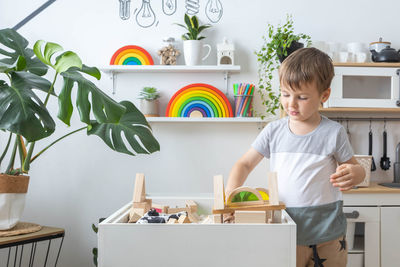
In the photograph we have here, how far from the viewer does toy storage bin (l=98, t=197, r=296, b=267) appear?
809 mm

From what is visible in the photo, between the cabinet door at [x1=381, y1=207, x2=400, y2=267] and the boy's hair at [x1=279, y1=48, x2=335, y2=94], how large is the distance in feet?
4.06

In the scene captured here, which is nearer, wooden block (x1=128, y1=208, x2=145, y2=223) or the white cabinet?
wooden block (x1=128, y1=208, x2=145, y2=223)

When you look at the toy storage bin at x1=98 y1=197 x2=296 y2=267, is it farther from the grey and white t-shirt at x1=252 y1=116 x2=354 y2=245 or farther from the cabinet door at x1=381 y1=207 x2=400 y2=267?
the cabinet door at x1=381 y1=207 x2=400 y2=267

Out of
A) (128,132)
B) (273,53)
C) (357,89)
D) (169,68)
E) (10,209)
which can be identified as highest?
(273,53)

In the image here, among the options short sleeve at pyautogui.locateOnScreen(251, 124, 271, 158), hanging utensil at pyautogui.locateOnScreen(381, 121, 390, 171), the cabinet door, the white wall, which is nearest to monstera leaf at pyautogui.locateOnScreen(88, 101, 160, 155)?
the white wall

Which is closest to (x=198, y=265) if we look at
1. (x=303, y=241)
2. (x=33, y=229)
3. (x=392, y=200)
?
(x=303, y=241)

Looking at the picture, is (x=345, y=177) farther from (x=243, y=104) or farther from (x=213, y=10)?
(x=213, y=10)

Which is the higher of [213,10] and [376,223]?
[213,10]

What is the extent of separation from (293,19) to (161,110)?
3.36 feet

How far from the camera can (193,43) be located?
237 cm

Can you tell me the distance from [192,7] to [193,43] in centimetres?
30

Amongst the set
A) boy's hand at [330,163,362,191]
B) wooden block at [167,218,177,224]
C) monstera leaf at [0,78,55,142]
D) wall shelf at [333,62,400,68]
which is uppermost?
wall shelf at [333,62,400,68]

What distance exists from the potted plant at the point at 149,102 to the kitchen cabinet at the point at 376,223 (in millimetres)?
1194

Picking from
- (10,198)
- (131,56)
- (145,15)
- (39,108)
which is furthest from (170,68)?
(10,198)
